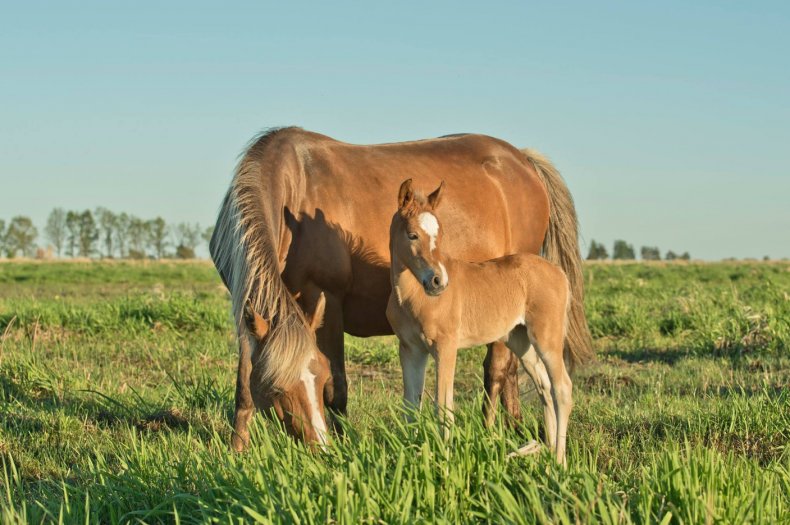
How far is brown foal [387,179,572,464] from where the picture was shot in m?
4.67

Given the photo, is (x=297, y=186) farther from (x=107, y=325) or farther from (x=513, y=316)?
(x=107, y=325)

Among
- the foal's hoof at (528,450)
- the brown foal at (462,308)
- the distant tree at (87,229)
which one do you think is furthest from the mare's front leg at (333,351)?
the distant tree at (87,229)

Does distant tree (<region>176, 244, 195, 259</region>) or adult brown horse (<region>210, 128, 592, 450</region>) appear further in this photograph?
distant tree (<region>176, 244, 195, 259</region>)

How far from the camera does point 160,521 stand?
10.7ft

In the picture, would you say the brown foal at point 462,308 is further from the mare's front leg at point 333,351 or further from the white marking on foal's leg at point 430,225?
the mare's front leg at point 333,351

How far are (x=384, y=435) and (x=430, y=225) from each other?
1463 millimetres

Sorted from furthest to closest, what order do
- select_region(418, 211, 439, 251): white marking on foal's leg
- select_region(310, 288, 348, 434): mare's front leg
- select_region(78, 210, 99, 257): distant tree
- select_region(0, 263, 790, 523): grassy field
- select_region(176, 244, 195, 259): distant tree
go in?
select_region(78, 210, 99, 257): distant tree → select_region(176, 244, 195, 259): distant tree → select_region(310, 288, 348, 434): mare's front leg → select_region(418, 211, 439, 251): white marking on foal's leg → select_region(0, 263, 790, 523): grassy field

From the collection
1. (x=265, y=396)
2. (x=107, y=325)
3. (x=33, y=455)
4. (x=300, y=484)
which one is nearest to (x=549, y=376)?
(x=265, y=396)

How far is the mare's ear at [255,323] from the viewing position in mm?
4523

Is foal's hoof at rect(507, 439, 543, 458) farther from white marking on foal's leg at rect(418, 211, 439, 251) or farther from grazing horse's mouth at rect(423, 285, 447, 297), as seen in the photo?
white marking on foal's leg at rect(418, 211, 439, 251)

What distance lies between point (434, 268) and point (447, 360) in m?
0.65

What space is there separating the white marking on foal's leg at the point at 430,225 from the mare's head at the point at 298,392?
848mm

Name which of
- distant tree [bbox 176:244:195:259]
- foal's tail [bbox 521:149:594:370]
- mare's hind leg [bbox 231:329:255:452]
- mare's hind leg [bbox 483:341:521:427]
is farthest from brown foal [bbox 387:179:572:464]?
distant tree [bbox 176:244:195:259]

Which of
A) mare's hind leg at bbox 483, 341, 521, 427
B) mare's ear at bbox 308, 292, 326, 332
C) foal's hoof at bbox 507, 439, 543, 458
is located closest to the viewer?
foal's hoof at bbox 507, 439, 543, 458
